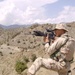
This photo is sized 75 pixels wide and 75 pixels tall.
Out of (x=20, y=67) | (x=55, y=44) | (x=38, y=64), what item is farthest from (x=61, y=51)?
(x=20, y=67)

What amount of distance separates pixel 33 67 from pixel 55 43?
3.23ft

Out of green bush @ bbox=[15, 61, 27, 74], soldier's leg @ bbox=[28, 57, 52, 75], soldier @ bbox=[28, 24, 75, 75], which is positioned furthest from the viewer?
green bush @ bbox=[15, 61, 27, 74]

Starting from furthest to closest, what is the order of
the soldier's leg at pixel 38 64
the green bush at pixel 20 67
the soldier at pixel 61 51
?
the green bush at pixel 20 67, the soldier at pixel 61 51, the soldier's leg at pixel 38 64

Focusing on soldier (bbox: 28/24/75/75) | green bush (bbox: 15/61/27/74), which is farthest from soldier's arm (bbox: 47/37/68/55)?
green bush (bbox: 15/61/27/74)

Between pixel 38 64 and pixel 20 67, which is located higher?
pixel 38 64

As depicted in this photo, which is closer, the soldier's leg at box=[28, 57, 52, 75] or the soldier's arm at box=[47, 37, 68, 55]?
the soldier's leg at box=[28, 57, 52, 75]

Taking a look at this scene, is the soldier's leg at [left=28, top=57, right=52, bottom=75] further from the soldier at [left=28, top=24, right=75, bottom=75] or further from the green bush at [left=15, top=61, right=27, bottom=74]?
the green bush at [left=15, top=61, right=27, bottom=74]

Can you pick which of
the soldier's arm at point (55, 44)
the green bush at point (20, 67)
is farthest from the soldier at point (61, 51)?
the green bush at point (20, 67)

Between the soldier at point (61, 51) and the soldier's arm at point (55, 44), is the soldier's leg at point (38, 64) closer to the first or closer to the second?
the soldier at point (61, 51)

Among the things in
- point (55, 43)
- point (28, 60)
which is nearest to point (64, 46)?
point (55, 43)

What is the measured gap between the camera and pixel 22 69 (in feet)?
110

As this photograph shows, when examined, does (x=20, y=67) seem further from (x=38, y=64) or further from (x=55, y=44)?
(x=38, y=64)

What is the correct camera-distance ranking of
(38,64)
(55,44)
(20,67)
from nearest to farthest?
1. (38,64)
2. (55,44)
3. (20,67)

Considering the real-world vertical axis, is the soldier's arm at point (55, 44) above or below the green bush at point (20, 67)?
above
